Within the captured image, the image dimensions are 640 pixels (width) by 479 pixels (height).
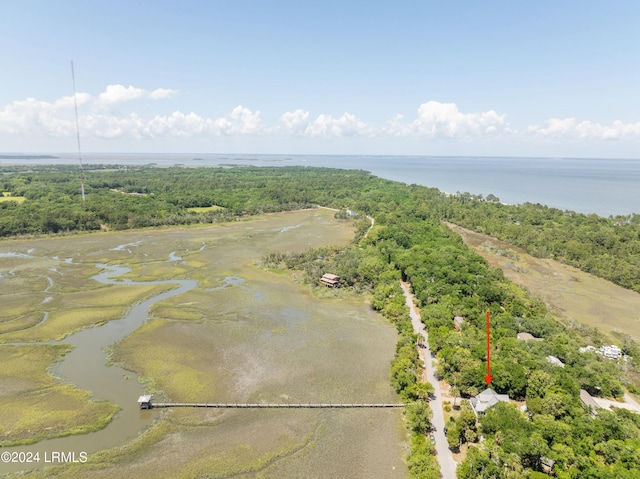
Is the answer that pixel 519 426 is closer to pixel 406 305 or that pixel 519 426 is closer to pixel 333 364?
pixel 333 364

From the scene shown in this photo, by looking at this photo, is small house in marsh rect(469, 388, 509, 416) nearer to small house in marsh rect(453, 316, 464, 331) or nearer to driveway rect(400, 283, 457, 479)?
driveway rect(400, 283, 457, 479)

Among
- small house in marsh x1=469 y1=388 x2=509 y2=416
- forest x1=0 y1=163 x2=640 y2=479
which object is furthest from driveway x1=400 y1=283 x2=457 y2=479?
small house in marsh x1=469 y1=388 x2=509 y2=416

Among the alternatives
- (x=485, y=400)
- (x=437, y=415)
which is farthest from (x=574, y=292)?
(x=437, y=415)

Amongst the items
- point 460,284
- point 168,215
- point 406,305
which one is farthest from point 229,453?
point 168,215

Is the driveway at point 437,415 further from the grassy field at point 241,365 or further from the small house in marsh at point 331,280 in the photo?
the small house in marsh at point 331,280

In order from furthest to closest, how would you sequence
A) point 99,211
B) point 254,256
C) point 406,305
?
point 99,211, point 254,256, point 406,305
